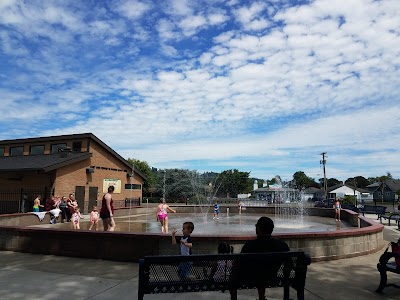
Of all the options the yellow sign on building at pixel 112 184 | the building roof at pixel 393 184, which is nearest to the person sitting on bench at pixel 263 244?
the yellow sign on building at pixel 112 184

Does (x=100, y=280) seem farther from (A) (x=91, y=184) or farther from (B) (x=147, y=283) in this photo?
(A) (x=91, y=184)

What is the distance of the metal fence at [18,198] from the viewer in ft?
73.0

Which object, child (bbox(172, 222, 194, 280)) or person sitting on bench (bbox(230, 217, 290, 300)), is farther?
person sitting on bench (bbox(230, 217, 290, 300))

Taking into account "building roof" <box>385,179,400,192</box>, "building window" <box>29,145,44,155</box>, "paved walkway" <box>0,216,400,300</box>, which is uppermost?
"building window" <box>29,145,44,155</box>

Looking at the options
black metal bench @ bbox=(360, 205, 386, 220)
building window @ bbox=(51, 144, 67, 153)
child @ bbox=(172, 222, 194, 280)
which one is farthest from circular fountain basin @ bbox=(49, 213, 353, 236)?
building window @ bbox=(51, 144, 67, 153)

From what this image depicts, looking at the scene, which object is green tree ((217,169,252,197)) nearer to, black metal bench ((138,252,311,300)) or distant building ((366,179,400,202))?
distant building ((366,179,400,202))

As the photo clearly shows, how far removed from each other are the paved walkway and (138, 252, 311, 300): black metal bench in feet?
4.00

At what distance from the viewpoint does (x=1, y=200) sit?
24.4 metres

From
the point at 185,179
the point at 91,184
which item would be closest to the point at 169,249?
the point at 91,184

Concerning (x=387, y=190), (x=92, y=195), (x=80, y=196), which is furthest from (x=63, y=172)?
(x=387, y=190)

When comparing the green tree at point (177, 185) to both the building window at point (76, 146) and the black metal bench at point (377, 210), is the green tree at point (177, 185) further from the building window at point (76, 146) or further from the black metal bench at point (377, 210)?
the black metal bench at point (377, 210)

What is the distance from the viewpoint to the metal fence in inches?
877

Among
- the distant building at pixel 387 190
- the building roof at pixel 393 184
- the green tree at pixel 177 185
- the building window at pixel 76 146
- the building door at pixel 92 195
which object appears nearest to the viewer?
the building door at pixel 92 195

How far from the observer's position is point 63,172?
76.6ft
